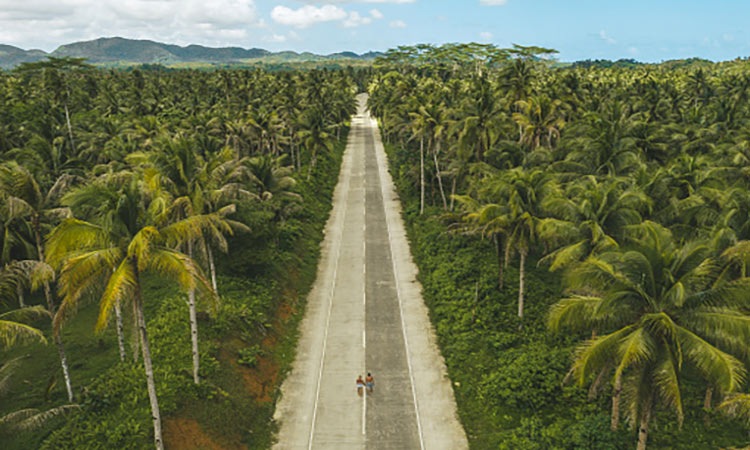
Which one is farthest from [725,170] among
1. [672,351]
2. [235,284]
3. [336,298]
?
[235,284]

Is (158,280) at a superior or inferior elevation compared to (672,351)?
inferior

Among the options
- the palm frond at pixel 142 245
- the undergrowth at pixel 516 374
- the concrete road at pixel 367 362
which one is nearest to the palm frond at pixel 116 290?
the palm frond at pixel 142 245

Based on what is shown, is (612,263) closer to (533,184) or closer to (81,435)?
(533,184)

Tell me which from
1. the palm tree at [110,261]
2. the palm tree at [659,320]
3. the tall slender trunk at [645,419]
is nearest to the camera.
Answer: the palm tree at [659,320]

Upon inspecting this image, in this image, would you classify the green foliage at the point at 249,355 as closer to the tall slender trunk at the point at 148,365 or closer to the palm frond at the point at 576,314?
the tall slender trunk at the point at 148,365

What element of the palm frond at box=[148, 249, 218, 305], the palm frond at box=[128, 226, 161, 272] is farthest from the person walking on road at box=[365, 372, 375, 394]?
the palm frond at box=[128, 226, 161, 272]
